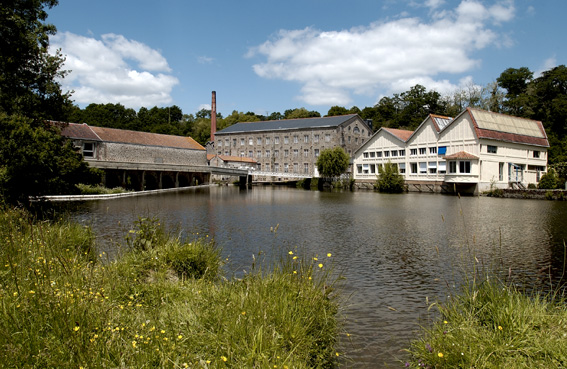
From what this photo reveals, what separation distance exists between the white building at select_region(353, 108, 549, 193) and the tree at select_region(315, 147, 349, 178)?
23.3 ft

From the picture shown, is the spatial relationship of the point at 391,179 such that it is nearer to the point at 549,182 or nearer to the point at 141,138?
the point at 549,182

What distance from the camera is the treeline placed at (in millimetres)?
57062

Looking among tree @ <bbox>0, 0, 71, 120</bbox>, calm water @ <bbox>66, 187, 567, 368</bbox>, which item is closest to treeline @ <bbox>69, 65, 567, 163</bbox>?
tree @ <bbox>0, 0, 71, 120</bbox>

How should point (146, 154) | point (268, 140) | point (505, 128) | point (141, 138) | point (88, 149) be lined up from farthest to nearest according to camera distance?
point (268, 140), point (141, 138), point (146, 154), point (88, 149), point (505, 128)

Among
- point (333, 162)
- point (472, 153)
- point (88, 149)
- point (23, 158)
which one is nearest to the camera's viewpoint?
point (23, 158)

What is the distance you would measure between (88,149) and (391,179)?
120ft

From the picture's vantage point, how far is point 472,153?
43.1 meters

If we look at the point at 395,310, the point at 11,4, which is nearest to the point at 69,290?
the point at 395,310

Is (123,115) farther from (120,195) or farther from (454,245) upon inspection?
(454,245)

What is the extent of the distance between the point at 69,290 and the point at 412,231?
14.2 metres

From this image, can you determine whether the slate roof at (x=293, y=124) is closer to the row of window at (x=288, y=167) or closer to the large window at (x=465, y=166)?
the row of window at (x=288, y=167)

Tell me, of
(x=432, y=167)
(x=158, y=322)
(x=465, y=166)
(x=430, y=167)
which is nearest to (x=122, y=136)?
(x=430, y=167)

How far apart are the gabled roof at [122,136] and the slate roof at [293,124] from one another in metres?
20.3

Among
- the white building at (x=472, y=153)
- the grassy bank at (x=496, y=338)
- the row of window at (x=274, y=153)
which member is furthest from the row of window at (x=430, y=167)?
the grassy bank at (x=496, y=338)
